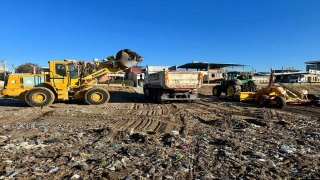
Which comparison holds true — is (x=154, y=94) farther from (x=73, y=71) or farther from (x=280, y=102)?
(x=280, y=102)

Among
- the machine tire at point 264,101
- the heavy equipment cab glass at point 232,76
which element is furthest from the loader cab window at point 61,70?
the heavy equipment cab glass at point 232,76

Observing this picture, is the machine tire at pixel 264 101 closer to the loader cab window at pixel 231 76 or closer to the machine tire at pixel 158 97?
the machine tire at pixel 158 97

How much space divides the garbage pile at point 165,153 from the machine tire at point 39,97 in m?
5.89

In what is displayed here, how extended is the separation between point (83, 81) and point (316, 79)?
5181 cm

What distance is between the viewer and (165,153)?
5.13 m

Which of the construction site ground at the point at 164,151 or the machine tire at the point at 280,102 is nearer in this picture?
the construction site ground at the point at 164,151

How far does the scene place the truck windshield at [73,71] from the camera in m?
14.1

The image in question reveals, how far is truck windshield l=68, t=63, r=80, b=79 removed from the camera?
14.1 m

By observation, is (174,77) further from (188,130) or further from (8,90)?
(8,90)

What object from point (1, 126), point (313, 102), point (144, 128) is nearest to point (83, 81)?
point (1, 126)

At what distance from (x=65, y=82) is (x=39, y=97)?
1.52m

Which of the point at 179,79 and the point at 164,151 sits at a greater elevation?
the point at 179,79

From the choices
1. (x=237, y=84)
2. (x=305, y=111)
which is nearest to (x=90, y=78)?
(x=237, y=84)

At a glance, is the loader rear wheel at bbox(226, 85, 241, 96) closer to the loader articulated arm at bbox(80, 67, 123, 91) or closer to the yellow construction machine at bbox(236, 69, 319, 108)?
the yellow construction machine at bbox(236, 69, 319, 108)
